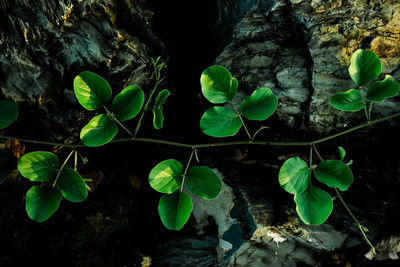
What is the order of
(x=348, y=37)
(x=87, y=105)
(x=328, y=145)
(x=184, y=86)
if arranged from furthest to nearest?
(x=184, y=86) → (x=328, y=145) → (x=348, y=37) → (x=87, y=105)

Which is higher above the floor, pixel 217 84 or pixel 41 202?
pixel 217 84

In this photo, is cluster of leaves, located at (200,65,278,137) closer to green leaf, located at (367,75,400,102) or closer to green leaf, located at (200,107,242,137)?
green leaf, located at (200,107,242,137)

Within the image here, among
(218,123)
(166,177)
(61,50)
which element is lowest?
(166,177)

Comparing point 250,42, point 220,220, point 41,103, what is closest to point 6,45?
point 41,103

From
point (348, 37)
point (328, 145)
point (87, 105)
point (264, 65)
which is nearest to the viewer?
point (87, 105)

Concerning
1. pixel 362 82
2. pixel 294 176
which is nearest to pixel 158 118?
pixel 294 176

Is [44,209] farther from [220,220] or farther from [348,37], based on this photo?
[348,37]

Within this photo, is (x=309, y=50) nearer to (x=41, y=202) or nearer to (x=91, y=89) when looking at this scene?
(x=91, y=89)
